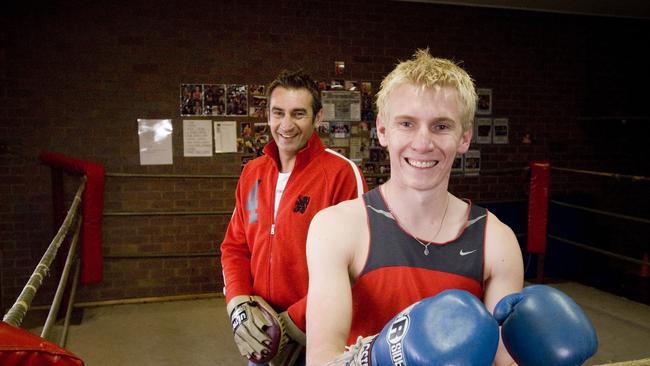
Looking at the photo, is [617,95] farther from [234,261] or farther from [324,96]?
[234,261]

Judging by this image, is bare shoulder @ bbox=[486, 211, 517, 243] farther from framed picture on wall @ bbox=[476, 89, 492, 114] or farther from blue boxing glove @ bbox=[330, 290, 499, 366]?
framed picture on wall @ bbox=[476, 89, 492, 114]

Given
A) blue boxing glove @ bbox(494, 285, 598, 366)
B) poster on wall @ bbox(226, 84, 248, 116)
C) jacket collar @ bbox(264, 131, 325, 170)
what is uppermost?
poster on wall @ bbox(226, 84, 248, 116)

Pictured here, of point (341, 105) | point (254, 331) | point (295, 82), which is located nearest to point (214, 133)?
point (341, 105)

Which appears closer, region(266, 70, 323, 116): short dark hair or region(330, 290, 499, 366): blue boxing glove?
region(330, 290, 499, 366): blue boxing glove

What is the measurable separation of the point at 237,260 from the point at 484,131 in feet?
11.2

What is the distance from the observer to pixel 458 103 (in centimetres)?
107

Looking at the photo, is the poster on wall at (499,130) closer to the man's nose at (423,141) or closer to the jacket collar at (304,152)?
the jacket collar at (304,152)

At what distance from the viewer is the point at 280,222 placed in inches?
67.3

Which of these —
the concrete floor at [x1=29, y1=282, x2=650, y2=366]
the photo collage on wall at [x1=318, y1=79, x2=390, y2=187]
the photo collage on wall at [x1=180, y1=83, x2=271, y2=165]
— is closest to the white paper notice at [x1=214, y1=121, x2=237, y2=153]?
the photo collage on wall at [x1=180, y1=83, x2=271, y2=165]

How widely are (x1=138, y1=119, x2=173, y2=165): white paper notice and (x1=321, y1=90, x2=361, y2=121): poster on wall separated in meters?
1.28

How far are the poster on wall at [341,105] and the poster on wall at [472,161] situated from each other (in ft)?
3.68

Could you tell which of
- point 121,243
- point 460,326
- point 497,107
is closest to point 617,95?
point 497,107

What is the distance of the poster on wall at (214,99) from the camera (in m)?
3.91

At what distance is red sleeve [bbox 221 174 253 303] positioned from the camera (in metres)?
1.71
